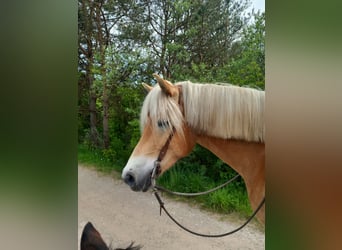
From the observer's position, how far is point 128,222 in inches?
62.9

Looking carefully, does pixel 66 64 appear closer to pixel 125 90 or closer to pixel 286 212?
pixel 125 90

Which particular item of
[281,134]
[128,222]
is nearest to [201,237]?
[128,222]

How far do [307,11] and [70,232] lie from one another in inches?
65.3

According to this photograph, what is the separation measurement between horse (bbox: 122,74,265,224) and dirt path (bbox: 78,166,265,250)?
130mm

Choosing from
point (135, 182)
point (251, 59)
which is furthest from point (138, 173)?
point (251, 59)

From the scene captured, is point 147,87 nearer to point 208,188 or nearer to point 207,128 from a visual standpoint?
point 207,128

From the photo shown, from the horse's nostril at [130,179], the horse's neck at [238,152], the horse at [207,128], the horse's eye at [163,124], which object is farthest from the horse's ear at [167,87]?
the horse's nostril at [130,179]

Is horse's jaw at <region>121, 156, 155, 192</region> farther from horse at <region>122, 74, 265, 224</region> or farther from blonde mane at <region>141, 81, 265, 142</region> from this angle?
blonde mane at <region>141, 81, 265, 142</region>

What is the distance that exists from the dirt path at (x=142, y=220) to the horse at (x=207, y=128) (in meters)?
→ 0.13

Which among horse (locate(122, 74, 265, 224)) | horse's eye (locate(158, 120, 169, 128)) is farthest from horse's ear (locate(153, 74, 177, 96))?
horse's eye (locate(158, 120, 169, 128))

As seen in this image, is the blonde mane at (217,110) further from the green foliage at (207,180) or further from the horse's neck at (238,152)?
the green foliage at (207,180)

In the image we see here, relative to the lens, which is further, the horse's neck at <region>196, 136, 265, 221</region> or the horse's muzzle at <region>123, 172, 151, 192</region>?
the horse's muzzle at <region>123, 172, 151, 192</region>

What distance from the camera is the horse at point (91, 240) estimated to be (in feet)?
5.34

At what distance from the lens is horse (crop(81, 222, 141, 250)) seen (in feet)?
5.34
